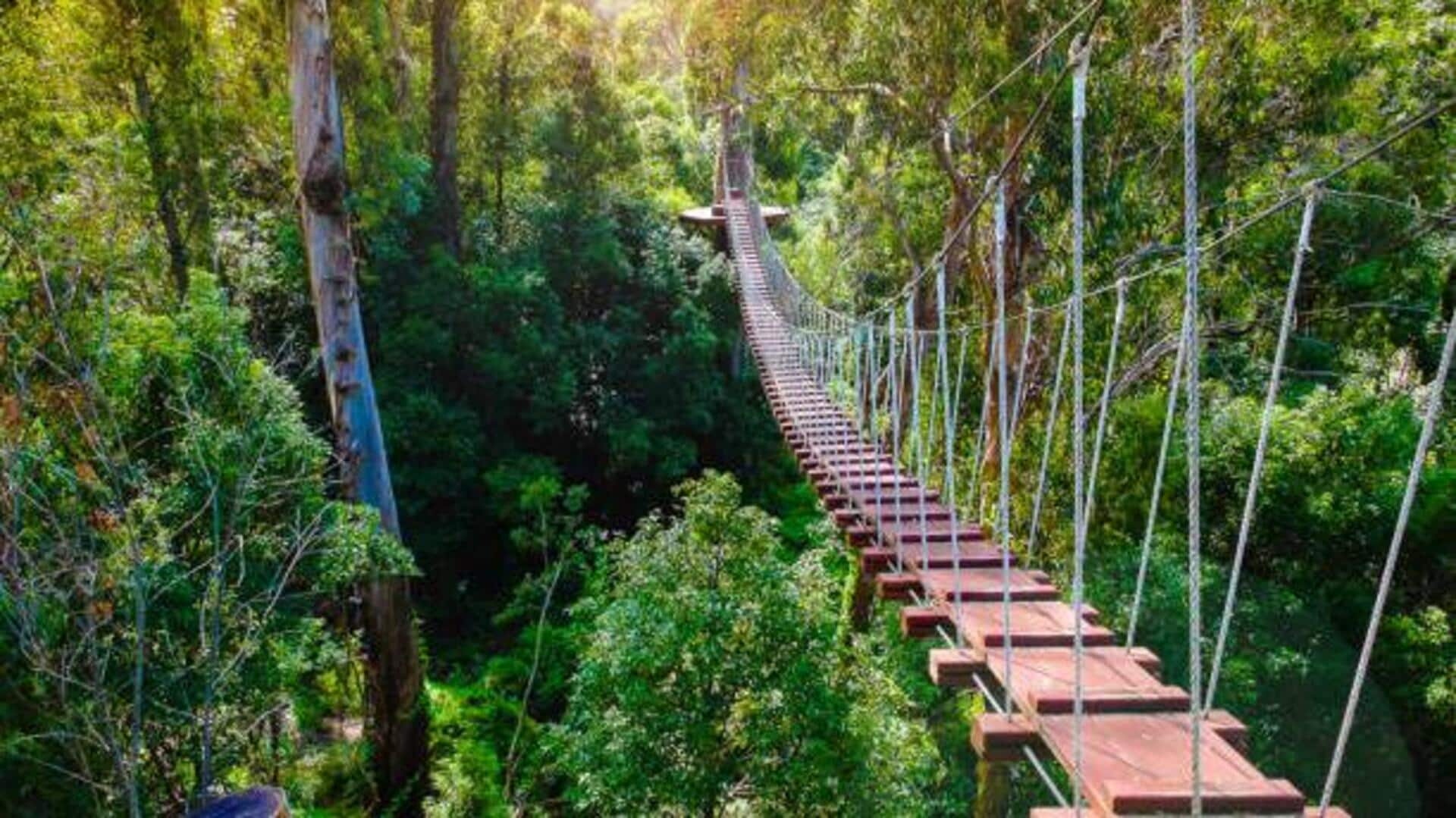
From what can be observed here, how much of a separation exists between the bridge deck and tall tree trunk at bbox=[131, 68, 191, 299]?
429 cm

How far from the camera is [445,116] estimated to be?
7.91 metres

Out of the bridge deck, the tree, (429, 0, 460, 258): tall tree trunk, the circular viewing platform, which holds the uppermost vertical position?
(429, 0, 460, 258): tall tree trunk

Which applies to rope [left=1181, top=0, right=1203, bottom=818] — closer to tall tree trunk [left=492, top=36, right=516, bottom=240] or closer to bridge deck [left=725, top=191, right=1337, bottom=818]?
bridge deck [left=725, top=191, right=1337, bottom=818]

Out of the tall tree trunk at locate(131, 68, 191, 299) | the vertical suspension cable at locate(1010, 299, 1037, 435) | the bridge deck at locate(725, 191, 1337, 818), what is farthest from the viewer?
the tall tree trunk at locate(131, 68, 191, 299)

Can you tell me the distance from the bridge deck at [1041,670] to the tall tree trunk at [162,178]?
4.29 metres

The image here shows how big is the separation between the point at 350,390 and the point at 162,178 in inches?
82.6

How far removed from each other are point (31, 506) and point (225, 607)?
2.27 ft

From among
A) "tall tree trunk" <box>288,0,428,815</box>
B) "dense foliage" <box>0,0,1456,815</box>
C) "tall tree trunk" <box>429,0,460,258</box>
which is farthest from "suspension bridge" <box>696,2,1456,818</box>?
"tall tree trunk" <box>429,0,460,258</box>

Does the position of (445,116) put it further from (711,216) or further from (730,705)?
(730,705)

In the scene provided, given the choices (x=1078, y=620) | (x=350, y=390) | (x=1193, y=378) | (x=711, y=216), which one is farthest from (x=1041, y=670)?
(x=711, y=216)

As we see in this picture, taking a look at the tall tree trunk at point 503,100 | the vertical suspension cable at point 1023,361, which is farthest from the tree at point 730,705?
the tall tree trunk at point 503,100

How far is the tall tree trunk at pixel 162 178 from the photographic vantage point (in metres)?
5.60

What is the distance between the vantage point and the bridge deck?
1.44 m

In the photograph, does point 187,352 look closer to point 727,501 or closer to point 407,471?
point 727,501
